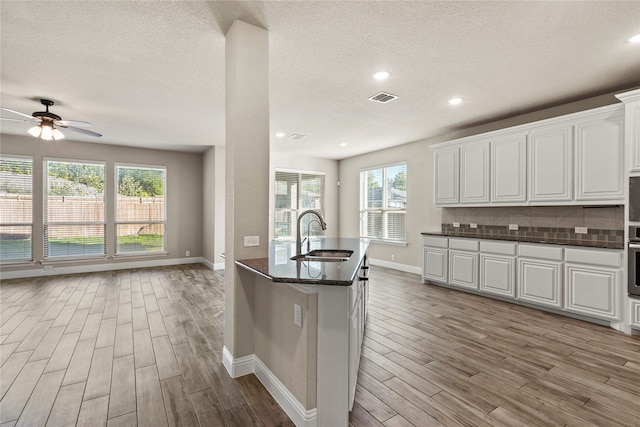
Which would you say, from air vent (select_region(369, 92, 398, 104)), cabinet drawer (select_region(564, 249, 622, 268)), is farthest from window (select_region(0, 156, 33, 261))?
cabinet drawer (select_region(564, 249, 622, 268))

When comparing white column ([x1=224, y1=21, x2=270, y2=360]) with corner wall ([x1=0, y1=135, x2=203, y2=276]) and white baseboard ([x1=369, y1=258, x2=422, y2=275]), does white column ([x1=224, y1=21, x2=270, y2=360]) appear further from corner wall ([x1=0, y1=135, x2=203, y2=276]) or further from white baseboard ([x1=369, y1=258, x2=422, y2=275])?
corner wall ([x1=0, y1=135, x2=203, y2=276])

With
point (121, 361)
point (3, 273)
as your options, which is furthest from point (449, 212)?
point (3, 273)

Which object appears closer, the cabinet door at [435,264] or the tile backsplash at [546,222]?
the tile backsplash at [546,222]

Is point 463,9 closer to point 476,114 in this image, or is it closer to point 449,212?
point 476,114

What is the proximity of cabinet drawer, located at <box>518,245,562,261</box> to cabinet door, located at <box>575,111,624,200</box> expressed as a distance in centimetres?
69

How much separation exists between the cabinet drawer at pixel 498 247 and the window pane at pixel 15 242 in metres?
8.21

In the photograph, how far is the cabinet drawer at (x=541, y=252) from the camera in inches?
145

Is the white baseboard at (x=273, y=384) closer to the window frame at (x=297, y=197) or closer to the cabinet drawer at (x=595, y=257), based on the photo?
the cabinet drawer at (x=595, y=257)

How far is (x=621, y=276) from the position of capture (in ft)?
10.6

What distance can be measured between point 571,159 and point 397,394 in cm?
358

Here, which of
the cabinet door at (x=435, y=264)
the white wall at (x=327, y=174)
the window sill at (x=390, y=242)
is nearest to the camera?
the cabinet door at (x=435, y=264)

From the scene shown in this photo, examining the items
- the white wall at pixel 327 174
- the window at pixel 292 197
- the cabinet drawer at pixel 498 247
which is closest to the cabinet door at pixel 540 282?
the cabinet drawer at pixel 498 247

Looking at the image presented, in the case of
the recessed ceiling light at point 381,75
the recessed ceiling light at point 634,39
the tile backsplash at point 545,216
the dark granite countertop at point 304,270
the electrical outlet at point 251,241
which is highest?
the recessed ceiling light at point 381,75

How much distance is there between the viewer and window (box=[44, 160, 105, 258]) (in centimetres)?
605
